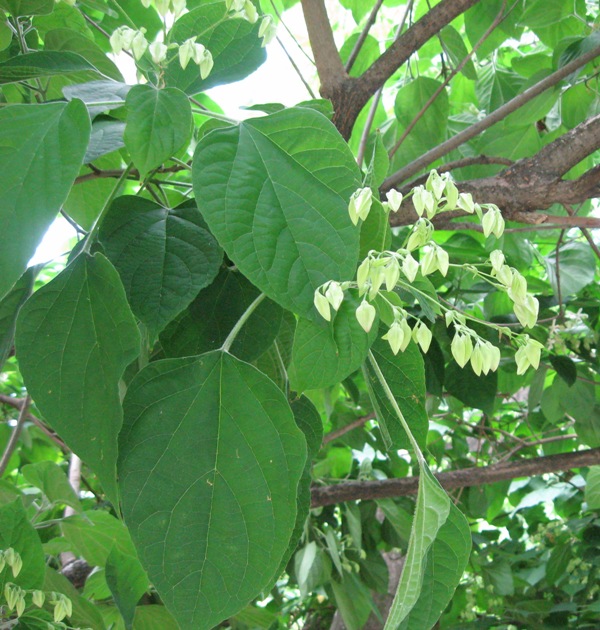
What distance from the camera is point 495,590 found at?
1.44 meters

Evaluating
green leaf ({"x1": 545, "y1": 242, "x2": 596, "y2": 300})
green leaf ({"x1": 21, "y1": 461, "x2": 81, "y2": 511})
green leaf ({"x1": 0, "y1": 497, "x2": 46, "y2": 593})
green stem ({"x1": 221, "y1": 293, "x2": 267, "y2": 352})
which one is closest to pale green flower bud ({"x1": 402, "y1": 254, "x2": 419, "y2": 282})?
green stem ({"x1": 221, "y1": 293, "x2": 267, "y2": 352})

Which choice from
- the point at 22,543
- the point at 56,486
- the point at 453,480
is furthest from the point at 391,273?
the point at 453,480

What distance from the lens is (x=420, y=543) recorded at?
0.44 m

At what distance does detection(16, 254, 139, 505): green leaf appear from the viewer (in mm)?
455

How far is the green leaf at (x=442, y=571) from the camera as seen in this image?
0.48 m

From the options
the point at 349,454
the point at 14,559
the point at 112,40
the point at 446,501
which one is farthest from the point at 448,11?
the point at 349,454

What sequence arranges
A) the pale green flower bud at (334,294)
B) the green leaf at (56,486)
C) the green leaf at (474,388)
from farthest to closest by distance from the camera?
the green leaf at (474,388)
the green leaf at (56,486)
the pale green flower bud at (334,294)

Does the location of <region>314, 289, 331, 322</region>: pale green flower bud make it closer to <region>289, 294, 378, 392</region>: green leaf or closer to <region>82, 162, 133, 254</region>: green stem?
<region>289, 294, 378, 392</region>: green leaf

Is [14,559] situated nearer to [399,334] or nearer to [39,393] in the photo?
[39,393]

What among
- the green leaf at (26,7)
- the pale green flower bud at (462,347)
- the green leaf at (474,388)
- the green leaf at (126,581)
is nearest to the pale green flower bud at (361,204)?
the pale green flower bud at (462,347)

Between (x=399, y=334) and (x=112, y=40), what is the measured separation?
0.30 m

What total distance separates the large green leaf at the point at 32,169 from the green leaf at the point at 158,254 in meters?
0.10

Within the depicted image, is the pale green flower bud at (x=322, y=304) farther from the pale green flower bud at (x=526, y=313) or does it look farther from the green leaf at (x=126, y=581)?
the green leaf at (x=126, y=581)

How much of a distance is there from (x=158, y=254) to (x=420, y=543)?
27 centimetres
